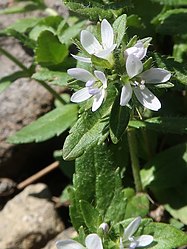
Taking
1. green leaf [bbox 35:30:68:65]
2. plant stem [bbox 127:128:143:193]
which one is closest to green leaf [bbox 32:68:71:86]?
green leaf [bbox 35:30:68:65]

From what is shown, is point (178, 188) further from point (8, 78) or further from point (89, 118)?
point (8, 78)

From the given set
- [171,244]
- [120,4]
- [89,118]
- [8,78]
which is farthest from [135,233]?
[8,78]

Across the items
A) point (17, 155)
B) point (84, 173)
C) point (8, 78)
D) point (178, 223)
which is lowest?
point (178, 223)

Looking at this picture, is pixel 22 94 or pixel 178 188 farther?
pixel 22 94

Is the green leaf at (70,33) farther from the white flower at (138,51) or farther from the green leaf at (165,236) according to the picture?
the green leaf at (165,236)

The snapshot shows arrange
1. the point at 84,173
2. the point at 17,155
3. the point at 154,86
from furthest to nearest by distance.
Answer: the point at 17,155, the point at 84,173, the point at 154,86

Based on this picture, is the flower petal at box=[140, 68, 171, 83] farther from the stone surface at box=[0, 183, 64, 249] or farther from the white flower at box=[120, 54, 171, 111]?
the stone surface at box=[0, 183, 64, 249]

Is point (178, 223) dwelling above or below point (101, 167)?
below
